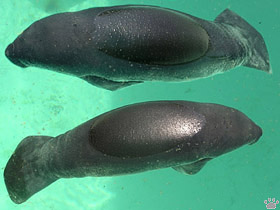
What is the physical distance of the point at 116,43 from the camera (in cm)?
215

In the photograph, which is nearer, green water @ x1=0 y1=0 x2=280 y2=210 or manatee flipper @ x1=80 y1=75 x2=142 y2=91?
manatee flipper @ x1=80 y1=75 x2=142 y2=91

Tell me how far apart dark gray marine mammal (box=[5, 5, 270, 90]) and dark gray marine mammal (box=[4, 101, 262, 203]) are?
0.27 meters

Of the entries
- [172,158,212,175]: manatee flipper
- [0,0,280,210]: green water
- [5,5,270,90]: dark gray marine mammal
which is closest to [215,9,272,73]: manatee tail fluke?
[5,5,270,90]: dark gray marine mammal

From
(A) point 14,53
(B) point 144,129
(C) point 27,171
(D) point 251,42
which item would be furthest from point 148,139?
(D) point 251,42

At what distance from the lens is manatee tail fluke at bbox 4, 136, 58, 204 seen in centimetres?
273

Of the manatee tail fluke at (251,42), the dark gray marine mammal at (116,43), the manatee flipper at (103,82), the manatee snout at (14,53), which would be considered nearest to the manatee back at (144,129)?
the dark gray marine mammal at (116,43)

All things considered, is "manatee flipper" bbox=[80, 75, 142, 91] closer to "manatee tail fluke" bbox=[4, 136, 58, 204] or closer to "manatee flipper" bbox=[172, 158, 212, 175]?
"manatee tail fluke" bbox=[4, 136, 58, 204]

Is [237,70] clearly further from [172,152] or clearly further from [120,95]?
[172,152]

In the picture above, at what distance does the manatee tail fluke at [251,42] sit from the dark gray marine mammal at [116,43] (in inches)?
32.7

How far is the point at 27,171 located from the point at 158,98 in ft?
9.57

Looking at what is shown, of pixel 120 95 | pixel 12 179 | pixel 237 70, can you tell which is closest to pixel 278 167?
pixel 237 70

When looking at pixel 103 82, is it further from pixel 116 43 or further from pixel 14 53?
pixel 14 53

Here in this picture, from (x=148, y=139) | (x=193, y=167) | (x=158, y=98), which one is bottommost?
(x=158, y=98)

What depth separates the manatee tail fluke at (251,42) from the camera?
3130 mm
